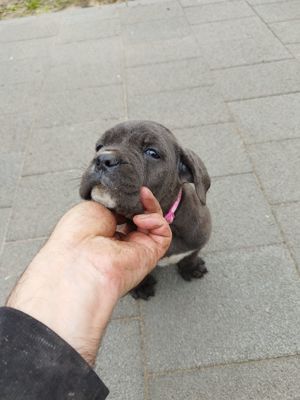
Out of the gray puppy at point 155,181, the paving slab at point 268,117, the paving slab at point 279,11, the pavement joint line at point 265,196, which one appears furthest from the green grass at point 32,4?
the gray puppy at point 155,181

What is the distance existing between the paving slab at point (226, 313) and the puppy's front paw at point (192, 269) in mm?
55

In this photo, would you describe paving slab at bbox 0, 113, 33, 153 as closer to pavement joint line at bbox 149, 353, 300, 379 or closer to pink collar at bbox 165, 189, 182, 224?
pink collar at bbox 165, 189, 182, 224

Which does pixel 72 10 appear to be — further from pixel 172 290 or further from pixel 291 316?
pixel 291 316

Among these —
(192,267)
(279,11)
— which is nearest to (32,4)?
(279,11)

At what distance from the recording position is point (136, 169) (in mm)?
2621

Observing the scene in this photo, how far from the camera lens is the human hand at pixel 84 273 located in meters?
1.99

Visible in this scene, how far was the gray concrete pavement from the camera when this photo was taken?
126 inches

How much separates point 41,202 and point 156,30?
14.9 feet

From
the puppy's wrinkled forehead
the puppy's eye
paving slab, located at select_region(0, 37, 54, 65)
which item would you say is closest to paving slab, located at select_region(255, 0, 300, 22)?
paving slab, located at select_region(0, 37, 54, 65)

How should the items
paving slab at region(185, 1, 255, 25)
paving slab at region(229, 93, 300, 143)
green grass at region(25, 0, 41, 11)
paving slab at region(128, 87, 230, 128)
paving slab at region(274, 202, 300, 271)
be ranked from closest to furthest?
paving slab at region(274, 202, 300, 271) < paving slab at region(229, 93, 300, 143) < paving slab at region(128, 87, 230, 128) < paving slab at region(185, 1, 255, 25) < green grass at region(25, 0, 41, 11)

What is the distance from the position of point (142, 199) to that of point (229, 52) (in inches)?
199

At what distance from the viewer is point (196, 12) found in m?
8.22

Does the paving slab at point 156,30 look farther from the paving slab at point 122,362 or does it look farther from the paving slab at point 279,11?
the paving slab at point 122,362

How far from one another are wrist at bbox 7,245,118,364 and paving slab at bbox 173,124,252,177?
9.02 ft
